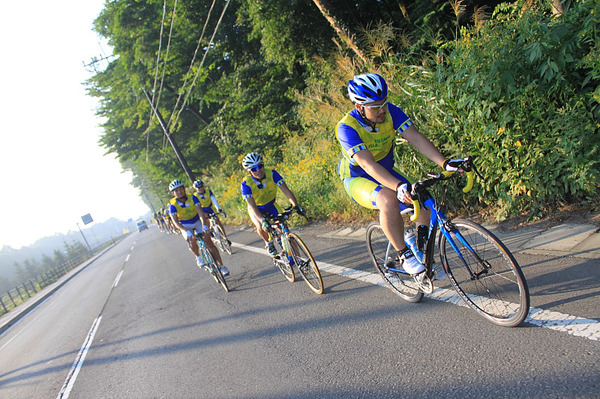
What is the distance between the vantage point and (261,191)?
598cm

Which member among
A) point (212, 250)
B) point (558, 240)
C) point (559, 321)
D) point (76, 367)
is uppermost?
point (212, 250)

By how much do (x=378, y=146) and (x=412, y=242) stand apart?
0.98 metres

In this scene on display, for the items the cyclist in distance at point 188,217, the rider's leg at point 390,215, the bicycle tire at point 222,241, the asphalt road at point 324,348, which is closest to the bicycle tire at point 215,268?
the cyclist in distance at point 188,217

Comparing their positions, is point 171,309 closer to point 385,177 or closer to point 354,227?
point 354,227

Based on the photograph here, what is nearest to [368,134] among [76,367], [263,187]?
[263,187]

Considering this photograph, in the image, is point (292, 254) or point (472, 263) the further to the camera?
point (292, 254)

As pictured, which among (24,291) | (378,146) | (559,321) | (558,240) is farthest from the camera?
(24,291)

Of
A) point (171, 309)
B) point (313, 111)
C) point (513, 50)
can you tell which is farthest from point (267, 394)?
point (313, 111)

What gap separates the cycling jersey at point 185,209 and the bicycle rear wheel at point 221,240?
208 centimetres

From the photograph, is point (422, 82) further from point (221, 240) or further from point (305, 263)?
point (221, 240)

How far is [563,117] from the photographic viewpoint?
13.2 feet

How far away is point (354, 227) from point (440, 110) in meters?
3.19

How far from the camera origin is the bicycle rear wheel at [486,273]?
2.65 metres

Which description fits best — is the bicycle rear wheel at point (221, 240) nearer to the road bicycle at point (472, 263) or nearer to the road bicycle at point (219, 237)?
the road bicycle at point (219, 237)
